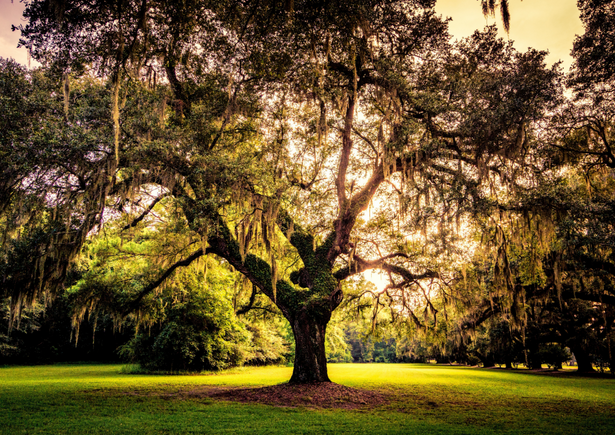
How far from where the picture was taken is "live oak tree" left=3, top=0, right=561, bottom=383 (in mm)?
7363

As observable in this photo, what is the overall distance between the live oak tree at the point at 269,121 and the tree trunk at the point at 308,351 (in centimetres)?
5

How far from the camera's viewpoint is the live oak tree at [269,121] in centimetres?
736

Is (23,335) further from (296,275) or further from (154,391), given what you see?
(296,275)

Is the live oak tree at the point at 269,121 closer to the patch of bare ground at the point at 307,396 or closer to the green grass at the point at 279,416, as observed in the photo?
the patch of bare ground at the point at 307,396

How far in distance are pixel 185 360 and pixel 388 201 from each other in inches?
546

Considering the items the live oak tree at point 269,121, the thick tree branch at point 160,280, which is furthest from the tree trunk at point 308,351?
the thick tree branch at point 160,280

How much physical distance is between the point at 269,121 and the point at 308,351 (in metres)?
7.49

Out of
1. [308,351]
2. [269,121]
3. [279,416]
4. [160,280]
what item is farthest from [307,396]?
[269,121]

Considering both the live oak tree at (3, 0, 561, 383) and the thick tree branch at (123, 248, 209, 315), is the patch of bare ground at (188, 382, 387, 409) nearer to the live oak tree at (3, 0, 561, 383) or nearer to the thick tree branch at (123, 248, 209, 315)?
the live oak tree at (3, 0, 561, 383)

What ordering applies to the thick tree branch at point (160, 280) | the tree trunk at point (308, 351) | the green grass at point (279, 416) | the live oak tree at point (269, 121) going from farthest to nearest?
the thick tree branch at point (160, 280) < the tree trunk at point (308, 351) < the live oak tree at point (269, 121) < the green grass at point (279, 416)

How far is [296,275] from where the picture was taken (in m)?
13.5

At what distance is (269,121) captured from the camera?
11867mm

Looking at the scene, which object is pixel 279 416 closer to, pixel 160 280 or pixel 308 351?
pixel 308 351

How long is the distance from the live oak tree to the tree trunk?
0.15 feet
